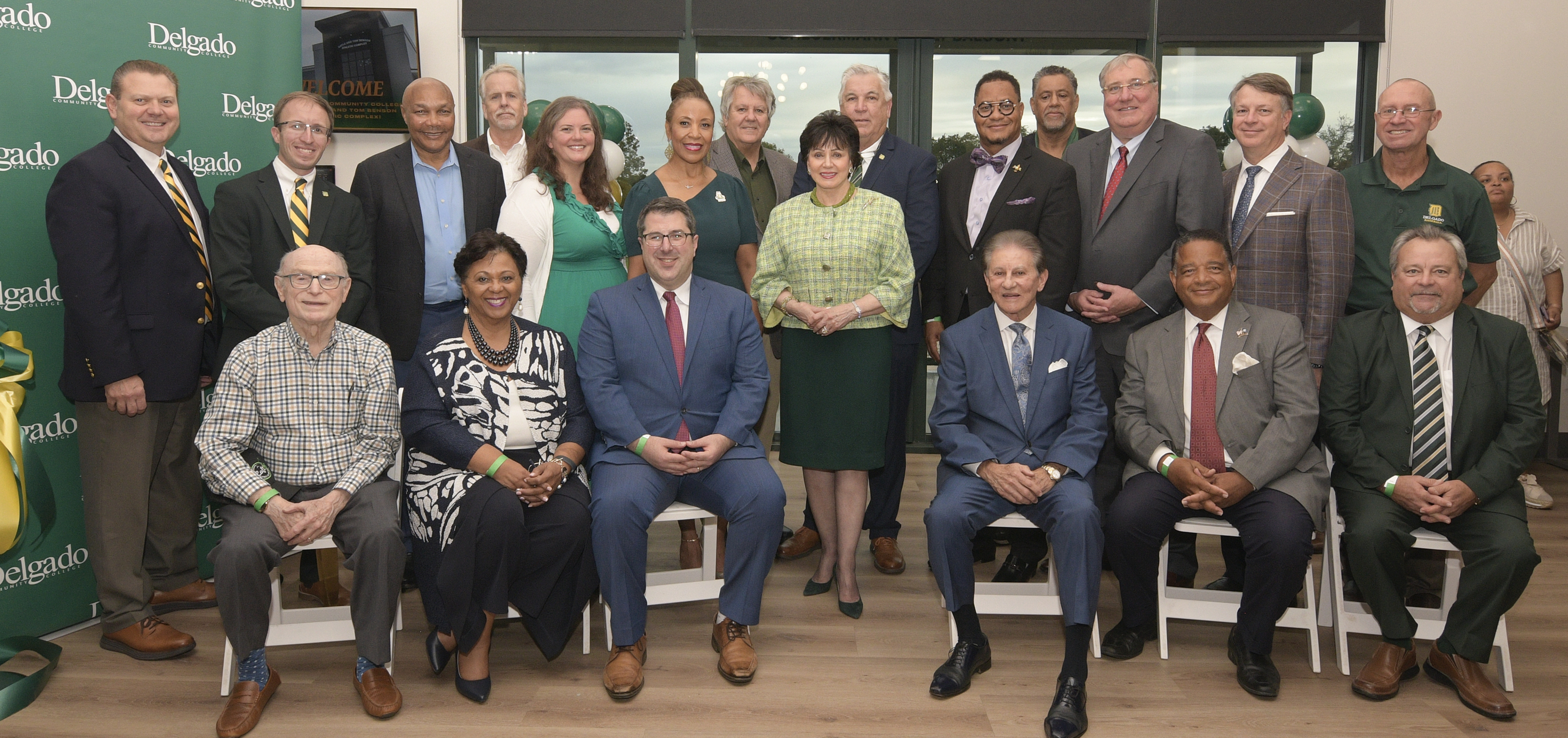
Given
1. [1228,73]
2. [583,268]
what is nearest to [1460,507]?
[583,268]

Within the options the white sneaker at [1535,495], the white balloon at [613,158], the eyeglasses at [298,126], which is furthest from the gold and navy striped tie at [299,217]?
the white sneaker at [1535,495]

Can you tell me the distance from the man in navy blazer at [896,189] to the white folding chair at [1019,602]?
0.62 m

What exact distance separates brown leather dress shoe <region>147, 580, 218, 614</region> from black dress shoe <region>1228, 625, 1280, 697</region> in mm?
3589

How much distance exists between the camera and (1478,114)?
630 cm

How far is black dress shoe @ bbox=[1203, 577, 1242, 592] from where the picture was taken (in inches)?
146

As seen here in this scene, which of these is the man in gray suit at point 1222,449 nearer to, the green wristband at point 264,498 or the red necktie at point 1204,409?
the red necktie at point 1204,409

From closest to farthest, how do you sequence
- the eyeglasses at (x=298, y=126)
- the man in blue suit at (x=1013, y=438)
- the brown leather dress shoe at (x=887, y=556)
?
the man in blue suit at (x=1013, y=438) → the eyeglasses at (x=298, y=126) → the brown leather dress shoe at (x=887, y=556)

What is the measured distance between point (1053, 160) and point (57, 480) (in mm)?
3792

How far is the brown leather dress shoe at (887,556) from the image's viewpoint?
13.7 ft

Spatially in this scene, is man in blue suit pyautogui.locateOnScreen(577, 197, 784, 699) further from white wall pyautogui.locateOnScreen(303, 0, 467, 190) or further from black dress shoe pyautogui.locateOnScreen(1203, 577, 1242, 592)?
white wall pyautogui.locateOnScreen(303, 0, 467, 190)

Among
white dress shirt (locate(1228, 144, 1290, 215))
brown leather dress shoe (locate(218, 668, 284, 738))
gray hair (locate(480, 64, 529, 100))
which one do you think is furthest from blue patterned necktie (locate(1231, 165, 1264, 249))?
brown leather dress shoe (locate(218, 668, 284, 738))

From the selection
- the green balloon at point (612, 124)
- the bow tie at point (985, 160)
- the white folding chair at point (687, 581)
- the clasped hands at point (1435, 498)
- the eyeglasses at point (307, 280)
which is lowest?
the white folding chair at point (687, 581)

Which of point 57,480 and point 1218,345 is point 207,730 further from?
point 1218,345

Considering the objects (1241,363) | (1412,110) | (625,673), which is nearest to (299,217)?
(625,673)
